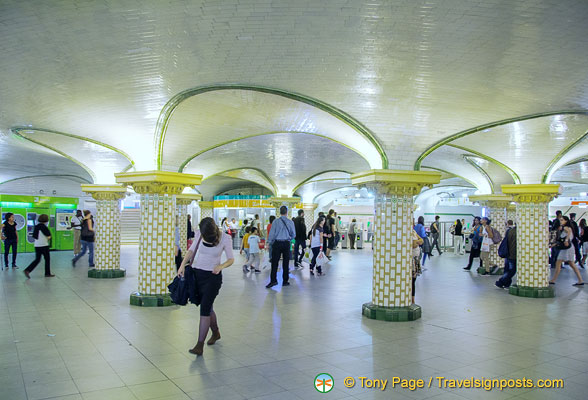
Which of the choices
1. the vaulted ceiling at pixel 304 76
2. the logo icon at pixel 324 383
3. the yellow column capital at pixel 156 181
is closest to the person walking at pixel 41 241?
the vaulted ceiling at pixel 304 76

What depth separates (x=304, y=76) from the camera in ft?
21.9

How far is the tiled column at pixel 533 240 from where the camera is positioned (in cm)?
981

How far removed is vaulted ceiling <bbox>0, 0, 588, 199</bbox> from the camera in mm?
4910

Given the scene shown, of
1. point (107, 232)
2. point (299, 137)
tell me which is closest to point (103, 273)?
point (107, 232)

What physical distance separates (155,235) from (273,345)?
361 centimetres

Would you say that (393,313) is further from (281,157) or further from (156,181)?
(281,157)

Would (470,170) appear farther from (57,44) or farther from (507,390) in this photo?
(57,44)

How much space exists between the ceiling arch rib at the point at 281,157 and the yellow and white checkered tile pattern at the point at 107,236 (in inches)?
125

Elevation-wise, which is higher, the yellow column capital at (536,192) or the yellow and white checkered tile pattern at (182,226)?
the yellow column capital at (536,192)

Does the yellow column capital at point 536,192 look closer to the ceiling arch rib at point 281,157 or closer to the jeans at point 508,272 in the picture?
the jeans at point 508,272

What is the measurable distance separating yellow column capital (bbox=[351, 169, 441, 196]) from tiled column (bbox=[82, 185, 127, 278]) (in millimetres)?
7226

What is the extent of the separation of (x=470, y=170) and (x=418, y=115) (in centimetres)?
848

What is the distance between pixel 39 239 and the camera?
11031 millimetres

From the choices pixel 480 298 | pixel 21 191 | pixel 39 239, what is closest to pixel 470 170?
pixel 480 298
